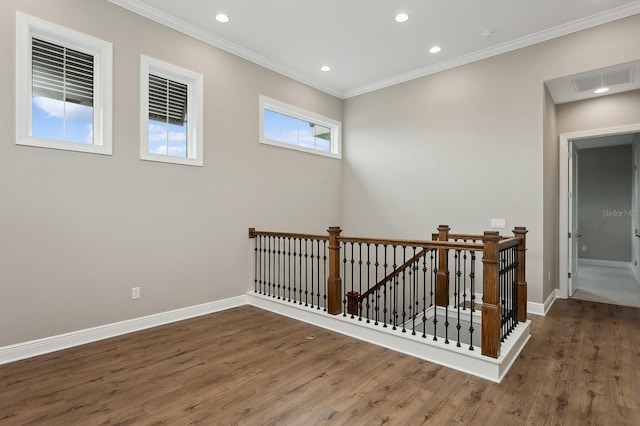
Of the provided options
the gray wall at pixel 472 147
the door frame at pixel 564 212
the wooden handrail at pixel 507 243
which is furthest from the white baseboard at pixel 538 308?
the wooden handrail at pixel 507 243

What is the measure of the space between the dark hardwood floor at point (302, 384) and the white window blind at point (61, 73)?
246cm

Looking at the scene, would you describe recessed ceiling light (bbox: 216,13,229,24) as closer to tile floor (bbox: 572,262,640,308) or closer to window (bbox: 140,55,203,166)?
window (bbox: 140,55,203,166)

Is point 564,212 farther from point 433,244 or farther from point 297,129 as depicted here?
point 297,129

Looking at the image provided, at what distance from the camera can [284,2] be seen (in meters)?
3.62

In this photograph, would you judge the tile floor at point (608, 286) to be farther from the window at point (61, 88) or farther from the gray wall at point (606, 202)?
the window at point (61, 88)

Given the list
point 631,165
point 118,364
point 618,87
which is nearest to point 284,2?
point 118,364

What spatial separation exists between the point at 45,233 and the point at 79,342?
3.59ft

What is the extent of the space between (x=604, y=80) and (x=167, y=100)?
5.46m

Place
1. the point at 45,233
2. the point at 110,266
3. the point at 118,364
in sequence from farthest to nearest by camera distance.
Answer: the point at 110,266 < the point at 45,233 < the point at 118,364

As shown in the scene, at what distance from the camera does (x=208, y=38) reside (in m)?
4.26

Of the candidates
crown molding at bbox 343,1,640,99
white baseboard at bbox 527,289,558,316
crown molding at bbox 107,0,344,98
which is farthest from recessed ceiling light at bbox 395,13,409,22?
white baseboard at bbox 527,289,558,316

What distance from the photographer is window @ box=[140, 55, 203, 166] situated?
12.3 ft

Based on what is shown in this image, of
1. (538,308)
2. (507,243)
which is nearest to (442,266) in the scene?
(538,308)

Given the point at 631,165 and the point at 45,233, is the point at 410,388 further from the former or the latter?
the point at 631,165
